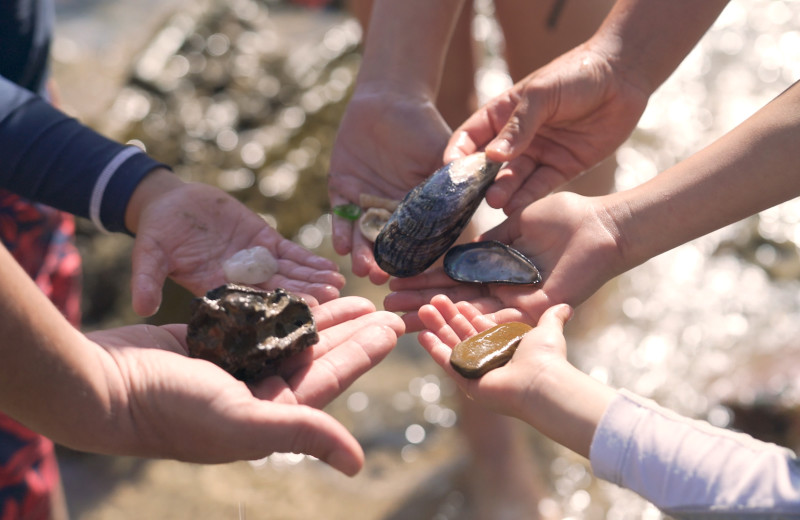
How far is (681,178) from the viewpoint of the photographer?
2.38m

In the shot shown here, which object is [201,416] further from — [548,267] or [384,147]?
[384,147]

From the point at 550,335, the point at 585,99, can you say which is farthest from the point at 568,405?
the point at 585,99

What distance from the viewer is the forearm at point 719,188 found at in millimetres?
2225

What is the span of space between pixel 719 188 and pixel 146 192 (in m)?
2.03

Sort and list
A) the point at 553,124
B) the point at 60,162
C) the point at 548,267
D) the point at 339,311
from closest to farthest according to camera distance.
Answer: the point at 339,311
the point at 548,267
the point at 60,162
the point at 553,124

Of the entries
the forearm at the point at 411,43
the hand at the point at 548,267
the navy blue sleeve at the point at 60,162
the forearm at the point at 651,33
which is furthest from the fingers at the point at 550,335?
the navy blue sleeve at the point at 60,162

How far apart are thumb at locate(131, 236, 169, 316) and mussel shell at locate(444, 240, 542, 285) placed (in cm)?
101

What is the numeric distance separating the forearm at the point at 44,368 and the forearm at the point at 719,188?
5.57 ft

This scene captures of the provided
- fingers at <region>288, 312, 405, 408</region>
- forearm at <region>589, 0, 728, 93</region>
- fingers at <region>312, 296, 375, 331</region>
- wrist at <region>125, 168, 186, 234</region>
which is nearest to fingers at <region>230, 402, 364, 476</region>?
fingers at <region>288, 312, 405, 408</region>

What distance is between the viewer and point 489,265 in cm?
252

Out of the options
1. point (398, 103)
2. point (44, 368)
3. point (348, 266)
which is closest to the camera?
point (44, 368)

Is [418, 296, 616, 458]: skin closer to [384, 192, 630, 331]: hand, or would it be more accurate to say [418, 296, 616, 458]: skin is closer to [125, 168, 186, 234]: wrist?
[384, 192, 630, 331]: hand

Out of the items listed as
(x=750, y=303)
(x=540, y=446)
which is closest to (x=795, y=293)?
(x=750, y=303)

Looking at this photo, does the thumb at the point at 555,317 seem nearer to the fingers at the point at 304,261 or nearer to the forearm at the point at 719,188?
the forearm at the point at 719,188
